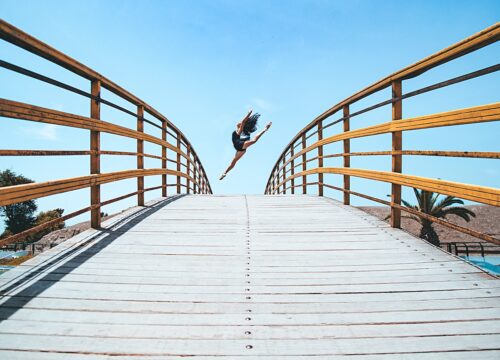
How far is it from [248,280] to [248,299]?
0.92 feet

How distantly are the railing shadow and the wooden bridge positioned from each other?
1cm

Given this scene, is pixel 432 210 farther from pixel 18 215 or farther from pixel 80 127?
pixel 18 215

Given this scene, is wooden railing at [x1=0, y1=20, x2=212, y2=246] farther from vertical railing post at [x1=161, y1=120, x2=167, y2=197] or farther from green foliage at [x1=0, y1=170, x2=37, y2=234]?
green foliage at [x1=0, y1=170, x2=37, y2=234]

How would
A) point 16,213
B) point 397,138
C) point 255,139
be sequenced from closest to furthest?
point 397,138 → point 255,139 → point 16,213

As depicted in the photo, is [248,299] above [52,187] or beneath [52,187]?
beneath

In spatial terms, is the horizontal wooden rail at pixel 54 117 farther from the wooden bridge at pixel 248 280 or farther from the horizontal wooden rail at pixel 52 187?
the horizontal wooden rail at pixel 52 187

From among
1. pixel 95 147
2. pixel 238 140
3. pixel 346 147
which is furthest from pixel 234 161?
pixel 95 147

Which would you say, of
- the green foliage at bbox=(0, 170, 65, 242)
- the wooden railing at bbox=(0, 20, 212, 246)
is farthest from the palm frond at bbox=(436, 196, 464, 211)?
the green foliage at bbox=(0, 170, 65, 242)

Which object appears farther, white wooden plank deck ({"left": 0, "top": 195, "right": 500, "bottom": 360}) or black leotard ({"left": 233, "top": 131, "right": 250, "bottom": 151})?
black leotard ({"left": 233, "top": 131, "right": 250, "bottom": 151})

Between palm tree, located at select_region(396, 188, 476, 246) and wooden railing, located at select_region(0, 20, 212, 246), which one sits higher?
wooden railing, located at select_region(0, 20, 212, 246)

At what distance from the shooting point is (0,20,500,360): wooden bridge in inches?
70.1

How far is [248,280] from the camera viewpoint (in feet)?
8.16

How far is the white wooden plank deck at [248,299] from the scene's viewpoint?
5.74ft

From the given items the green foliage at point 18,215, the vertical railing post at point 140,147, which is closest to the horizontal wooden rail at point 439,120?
the vertical railing post at point 140,147
